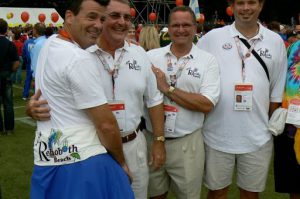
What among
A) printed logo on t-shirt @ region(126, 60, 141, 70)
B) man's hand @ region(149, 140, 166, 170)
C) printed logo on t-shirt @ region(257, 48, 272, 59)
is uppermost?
printed logo on t-shirt @ region(257, 48, 272, 59)

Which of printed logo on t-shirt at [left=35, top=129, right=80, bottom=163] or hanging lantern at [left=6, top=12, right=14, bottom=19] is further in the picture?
hanging lantern at [left=6, top=12, right=14, bottom=19]

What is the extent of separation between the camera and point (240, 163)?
3654 millimetres

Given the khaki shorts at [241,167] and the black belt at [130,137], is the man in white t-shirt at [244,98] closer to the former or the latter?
the khaki shorts at [241,167]

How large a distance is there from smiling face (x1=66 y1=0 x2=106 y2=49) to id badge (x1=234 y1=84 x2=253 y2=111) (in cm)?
143

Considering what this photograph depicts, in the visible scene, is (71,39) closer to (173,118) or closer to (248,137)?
(173,118)

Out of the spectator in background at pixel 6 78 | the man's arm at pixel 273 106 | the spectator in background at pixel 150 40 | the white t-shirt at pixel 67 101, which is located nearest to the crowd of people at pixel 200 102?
the man's arm at pixel 273 106

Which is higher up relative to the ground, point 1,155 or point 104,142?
point 104,142

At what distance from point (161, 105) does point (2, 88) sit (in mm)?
6045

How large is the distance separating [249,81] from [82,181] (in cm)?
168

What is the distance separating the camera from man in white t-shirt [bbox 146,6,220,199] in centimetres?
340

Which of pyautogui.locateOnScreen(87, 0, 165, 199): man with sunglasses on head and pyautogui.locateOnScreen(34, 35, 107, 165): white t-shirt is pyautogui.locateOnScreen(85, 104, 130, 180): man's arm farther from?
pyautogui.locateOnScreen(87, 0, 165, 199): man with sunglasses on head

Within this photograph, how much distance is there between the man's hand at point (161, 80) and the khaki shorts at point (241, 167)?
0.67 metres

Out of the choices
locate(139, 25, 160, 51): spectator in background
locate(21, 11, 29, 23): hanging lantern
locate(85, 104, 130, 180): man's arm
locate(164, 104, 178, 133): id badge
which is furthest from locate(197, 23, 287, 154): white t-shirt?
locate(21, 11, 29, 23): hanging lantern

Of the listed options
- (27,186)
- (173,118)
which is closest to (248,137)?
(173,118)
